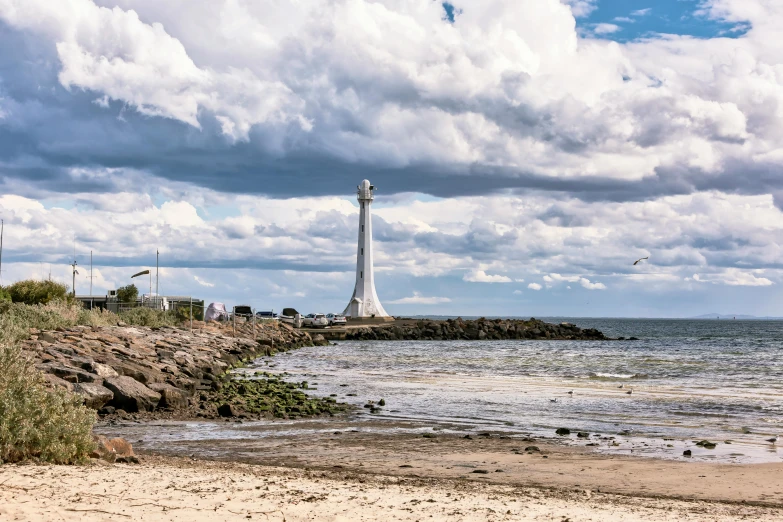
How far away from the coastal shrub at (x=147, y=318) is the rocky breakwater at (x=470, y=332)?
66.8 ft

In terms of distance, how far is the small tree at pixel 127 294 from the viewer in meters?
55.6

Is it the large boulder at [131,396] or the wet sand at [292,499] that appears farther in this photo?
the large boulder at [131,396]

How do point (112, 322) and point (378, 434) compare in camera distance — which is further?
point (112, 322)

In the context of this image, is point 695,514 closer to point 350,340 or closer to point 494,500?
point 494,500

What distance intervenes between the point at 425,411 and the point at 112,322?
72.7 feet

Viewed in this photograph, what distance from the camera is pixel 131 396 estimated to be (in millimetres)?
15570

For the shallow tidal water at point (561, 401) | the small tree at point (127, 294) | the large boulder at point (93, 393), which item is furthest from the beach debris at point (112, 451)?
the small tree at point (127, 294)

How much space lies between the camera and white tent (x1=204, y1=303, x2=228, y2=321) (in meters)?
58.7

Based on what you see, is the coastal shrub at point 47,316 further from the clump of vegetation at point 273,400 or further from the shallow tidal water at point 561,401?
the clump of vegetation at point 273,400

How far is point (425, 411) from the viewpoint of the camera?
1773cm

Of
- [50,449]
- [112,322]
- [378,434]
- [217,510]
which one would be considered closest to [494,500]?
[217,510]

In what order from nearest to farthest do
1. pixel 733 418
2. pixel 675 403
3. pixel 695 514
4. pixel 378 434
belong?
pixel 695 514 → pixel 378 434 → pixel 733 418 → pixel 675 403

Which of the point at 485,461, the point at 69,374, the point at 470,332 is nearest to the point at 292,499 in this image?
the point at 485,461

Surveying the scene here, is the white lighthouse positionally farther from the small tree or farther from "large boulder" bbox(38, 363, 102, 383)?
"large boulder" bbox(38, 363, 102, 383)
